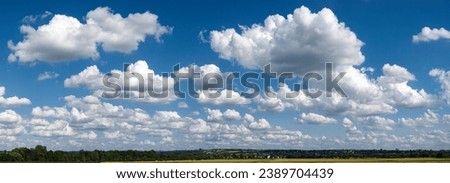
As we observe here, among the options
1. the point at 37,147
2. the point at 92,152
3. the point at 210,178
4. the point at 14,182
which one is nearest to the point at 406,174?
the point at 210,178

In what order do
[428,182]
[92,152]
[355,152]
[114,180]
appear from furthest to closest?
[355,152] → [92,152] → [114,180] → [428,182]

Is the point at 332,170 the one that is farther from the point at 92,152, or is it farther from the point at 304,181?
the point at 92,152

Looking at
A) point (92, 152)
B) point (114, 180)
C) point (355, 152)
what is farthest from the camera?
point (355, 152)

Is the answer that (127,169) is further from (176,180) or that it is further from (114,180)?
(176,180)

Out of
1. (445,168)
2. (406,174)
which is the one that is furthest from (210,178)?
(445,168)

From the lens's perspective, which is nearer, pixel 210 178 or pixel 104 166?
pixel 210 178

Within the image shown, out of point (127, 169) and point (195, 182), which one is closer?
point (195, 182)
